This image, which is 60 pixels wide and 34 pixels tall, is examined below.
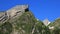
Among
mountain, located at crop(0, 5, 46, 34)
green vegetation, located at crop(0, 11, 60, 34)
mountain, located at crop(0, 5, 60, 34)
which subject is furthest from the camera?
mountain, located at crop(0, 5, 46, 34)

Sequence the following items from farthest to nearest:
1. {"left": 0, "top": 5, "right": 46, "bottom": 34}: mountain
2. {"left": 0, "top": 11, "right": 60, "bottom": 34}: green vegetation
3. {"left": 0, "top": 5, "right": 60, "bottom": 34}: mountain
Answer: {"left": 0, "top": 5, "right": 46, "bottom": 34}: mountain → {"left": 0, "top": 5, "right": 60, "bottom": 34}: mountain → {"left": 0, "top": 11, "right": 60, "bottom": 34}: green vegetation

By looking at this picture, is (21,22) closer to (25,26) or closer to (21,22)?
(21,22)

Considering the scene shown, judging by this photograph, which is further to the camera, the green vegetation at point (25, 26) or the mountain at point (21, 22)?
the mountain at point (21, 22)

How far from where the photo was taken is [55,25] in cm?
6081

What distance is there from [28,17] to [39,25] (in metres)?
3.32

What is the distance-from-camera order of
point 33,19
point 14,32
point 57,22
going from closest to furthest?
point 14,32, point 33,19, point 57,22

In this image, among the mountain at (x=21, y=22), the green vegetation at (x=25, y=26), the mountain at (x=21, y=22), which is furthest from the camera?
the mountain at (x=21, y=22)

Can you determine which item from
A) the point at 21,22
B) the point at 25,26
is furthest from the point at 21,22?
the point at 25,26

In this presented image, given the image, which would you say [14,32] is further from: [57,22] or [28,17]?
[57,22]

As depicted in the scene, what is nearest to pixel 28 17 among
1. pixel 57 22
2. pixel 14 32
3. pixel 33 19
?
pixel 33 19

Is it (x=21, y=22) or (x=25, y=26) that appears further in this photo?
(x=21, y=22)

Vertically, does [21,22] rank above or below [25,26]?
above

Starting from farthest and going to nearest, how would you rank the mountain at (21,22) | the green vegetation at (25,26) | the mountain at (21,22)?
the mountain at (21,22)
the mountain at (21,22)
the green vegetation at (25,26)

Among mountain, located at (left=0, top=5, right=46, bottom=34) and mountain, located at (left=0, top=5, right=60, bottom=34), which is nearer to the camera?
mountain, located at (left=0, top=5, right=60, bottom=34)
